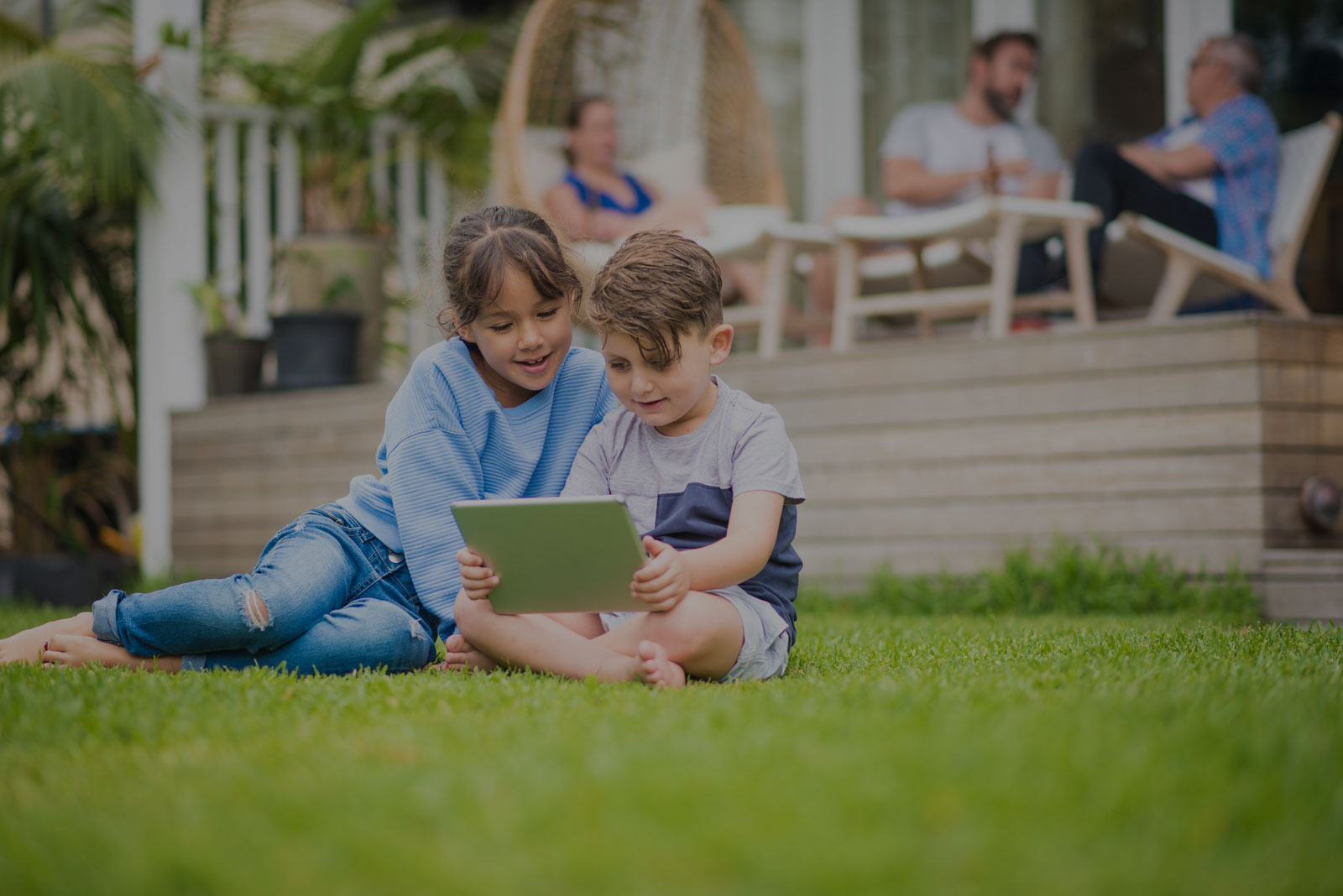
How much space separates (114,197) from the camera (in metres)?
5.76

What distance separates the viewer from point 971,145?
5816 millimetres

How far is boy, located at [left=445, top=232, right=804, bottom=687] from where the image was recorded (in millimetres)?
2219

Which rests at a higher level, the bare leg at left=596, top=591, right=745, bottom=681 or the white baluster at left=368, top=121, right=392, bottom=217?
the white baluster at left=368, top=121, right=392, bottom=217

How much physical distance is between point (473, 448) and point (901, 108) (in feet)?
15.8

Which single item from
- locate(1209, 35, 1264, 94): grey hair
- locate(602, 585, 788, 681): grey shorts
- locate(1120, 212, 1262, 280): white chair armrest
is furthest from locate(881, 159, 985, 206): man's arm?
locate(602, 585, 788, 681): grey shorts

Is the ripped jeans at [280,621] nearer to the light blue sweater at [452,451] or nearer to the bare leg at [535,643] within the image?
the light blue sweater at [452,451]

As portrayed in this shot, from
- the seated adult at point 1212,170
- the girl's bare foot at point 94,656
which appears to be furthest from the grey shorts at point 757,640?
the seated adult at point 1212,170

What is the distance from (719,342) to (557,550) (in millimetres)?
572

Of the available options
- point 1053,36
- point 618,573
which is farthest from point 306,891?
point 1053,36

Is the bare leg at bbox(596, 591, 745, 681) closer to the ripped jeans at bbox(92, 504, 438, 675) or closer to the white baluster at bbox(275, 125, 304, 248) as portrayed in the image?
the ripped jeans at bbox(92, 504, 438, 675)

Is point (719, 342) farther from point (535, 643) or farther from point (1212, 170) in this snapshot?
point (1212, 170)

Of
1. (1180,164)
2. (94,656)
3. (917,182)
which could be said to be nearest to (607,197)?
(917,182)

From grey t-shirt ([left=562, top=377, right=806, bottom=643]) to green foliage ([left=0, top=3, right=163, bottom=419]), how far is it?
3726 mm

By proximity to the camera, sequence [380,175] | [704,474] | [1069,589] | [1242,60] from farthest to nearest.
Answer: [380,175] < [1242,60] < [1069,589] < [704,474]
